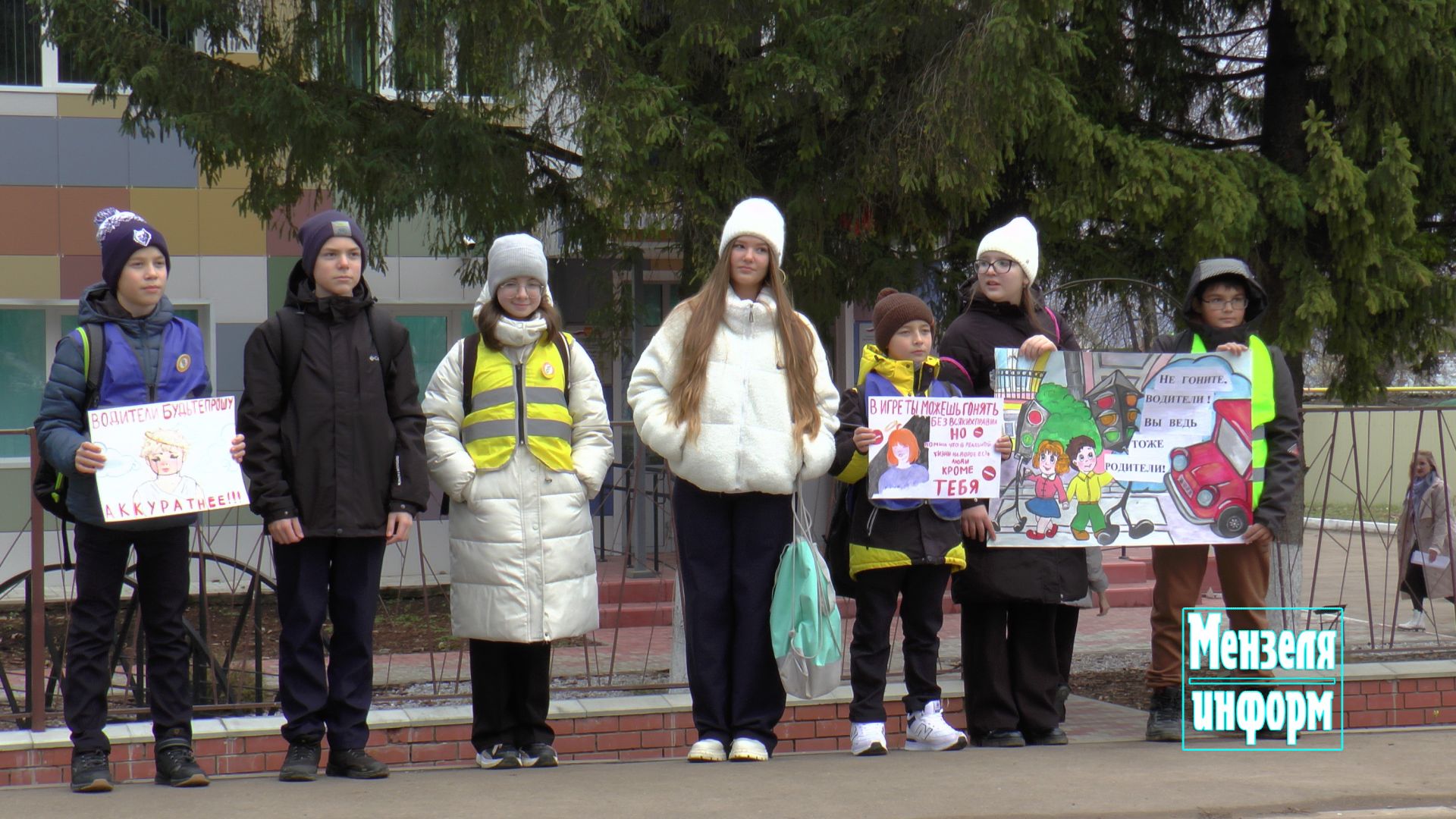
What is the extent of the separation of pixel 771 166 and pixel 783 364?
12.6 ft

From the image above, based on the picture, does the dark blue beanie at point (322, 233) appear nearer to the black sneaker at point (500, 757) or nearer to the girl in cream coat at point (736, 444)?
the girl in cream coat at point (736, 444)

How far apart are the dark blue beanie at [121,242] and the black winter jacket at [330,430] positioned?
468mm

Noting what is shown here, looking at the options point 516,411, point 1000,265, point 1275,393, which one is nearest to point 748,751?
point 516,411

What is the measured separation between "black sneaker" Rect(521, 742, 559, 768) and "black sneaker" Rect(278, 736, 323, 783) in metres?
0.78

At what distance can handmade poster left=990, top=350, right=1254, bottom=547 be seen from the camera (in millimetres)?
5895

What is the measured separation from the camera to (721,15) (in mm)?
8102

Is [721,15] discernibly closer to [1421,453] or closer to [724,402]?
[724,402]

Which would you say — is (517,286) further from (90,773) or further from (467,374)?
(90,773)

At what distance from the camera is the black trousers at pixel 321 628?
16.7 feet

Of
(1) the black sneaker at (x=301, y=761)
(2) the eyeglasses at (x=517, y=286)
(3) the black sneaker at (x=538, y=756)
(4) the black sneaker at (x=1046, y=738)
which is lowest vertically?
(4) the black sneaker at (x=1046, y=738)

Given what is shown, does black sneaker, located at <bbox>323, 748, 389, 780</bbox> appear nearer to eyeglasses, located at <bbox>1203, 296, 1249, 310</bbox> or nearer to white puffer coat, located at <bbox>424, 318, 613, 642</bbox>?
white puffer coat, located at <bbox>424, 318, 613, 642</bbox>

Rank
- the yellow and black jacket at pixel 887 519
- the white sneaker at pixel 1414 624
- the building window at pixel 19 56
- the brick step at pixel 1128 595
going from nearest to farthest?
the yellow and black jacket at pixel 887 519 → the white sneaker at pixel 1414 624 → the building window at pixel 19 56 → the brick step at pixel 1128 595

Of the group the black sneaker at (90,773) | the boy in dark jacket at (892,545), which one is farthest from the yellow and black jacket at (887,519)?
the black sneaker at (90,773)

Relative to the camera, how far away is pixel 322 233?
200 inches
